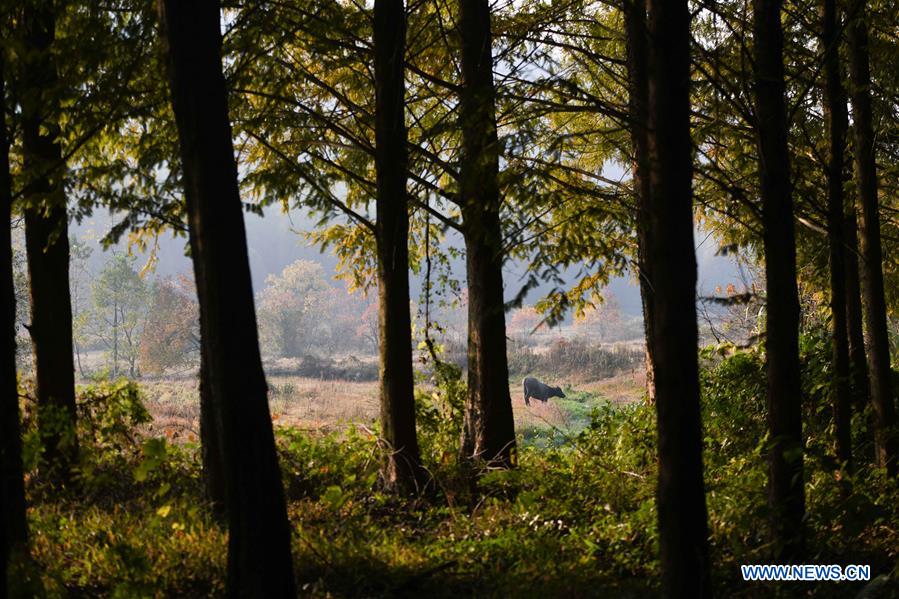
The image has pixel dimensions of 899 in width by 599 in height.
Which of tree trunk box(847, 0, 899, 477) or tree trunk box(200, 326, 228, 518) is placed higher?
tree trunk box(847, 0, 899, 477)

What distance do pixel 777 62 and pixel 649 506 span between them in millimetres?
3672

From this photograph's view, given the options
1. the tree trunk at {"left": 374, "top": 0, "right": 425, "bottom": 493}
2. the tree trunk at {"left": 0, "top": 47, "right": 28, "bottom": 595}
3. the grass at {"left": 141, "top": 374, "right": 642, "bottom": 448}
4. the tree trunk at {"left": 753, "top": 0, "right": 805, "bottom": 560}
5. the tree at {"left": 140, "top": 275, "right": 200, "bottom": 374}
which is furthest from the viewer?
the tree at {"left": 140, "top": 275, "right": 200, "bottom": 374}

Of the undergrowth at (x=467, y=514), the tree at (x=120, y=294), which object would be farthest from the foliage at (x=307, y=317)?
the undergrowth at (x=467, y=514)

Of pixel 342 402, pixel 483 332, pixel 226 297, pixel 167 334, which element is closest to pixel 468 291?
pixel 483 332

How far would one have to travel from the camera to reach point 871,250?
7.14m

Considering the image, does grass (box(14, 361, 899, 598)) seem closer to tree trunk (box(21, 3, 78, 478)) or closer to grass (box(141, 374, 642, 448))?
tree trunk (box(21, 3, 78, 478))

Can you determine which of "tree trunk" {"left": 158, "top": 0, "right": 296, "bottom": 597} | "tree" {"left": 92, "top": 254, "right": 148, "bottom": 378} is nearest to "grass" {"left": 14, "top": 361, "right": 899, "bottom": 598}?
"tree trunk" {"left": 158, "top": 0, "right": 296, "bottom": 597}

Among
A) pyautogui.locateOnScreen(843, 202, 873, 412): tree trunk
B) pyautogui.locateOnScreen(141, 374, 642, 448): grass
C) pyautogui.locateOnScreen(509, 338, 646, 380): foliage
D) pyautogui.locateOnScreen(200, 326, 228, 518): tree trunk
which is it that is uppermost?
pyautogui.locateOnScreen(843, 202, 873, 412): tree trunk

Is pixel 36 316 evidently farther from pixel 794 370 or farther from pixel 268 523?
pixel 794 370

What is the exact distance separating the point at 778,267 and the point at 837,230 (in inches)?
57.5

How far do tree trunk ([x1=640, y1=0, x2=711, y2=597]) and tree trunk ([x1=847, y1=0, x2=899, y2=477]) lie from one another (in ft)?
13.7

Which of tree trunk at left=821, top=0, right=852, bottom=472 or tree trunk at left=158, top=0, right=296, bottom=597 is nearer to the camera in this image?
tree trunk at left=158, top=0, right=296, bottom=597

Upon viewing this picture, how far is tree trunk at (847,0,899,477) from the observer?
279 inches

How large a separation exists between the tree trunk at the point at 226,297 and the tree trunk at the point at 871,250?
5.66m
